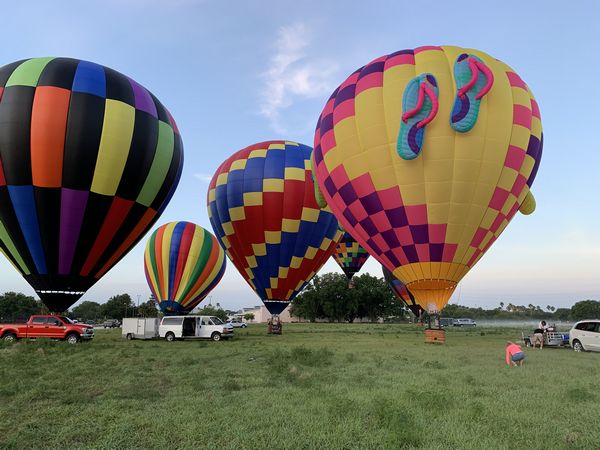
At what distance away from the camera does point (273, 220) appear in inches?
1013

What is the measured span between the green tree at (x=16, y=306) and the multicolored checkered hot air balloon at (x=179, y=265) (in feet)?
238

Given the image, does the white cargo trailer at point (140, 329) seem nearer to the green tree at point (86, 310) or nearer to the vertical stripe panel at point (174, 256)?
the vertical stripe panel at point (174, 256)

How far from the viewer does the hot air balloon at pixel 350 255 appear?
4347cm

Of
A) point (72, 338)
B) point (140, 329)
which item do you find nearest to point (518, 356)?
point (72, 338)

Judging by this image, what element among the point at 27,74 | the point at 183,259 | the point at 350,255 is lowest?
the point at 183,259

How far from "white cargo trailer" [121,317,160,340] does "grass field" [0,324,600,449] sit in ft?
44.8

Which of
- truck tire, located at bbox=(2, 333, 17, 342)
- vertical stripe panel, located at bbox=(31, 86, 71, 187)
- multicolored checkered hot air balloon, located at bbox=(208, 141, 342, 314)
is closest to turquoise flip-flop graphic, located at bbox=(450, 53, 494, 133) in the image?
multicolored checkered hot air balloon, located at bbox=(208, 141, 342, 314)

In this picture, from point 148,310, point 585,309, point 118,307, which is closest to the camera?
point 148,310

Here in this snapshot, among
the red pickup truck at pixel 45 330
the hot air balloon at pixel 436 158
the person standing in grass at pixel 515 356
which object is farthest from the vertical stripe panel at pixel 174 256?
the person standing in grass at pixel 515 356

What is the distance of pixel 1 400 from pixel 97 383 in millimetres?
1986

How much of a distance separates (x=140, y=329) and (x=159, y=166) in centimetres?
1219

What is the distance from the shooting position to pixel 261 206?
25688mm

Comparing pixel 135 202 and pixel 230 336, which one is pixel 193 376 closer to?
pixel 135 202

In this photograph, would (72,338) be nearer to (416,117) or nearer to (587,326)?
(416,117)
